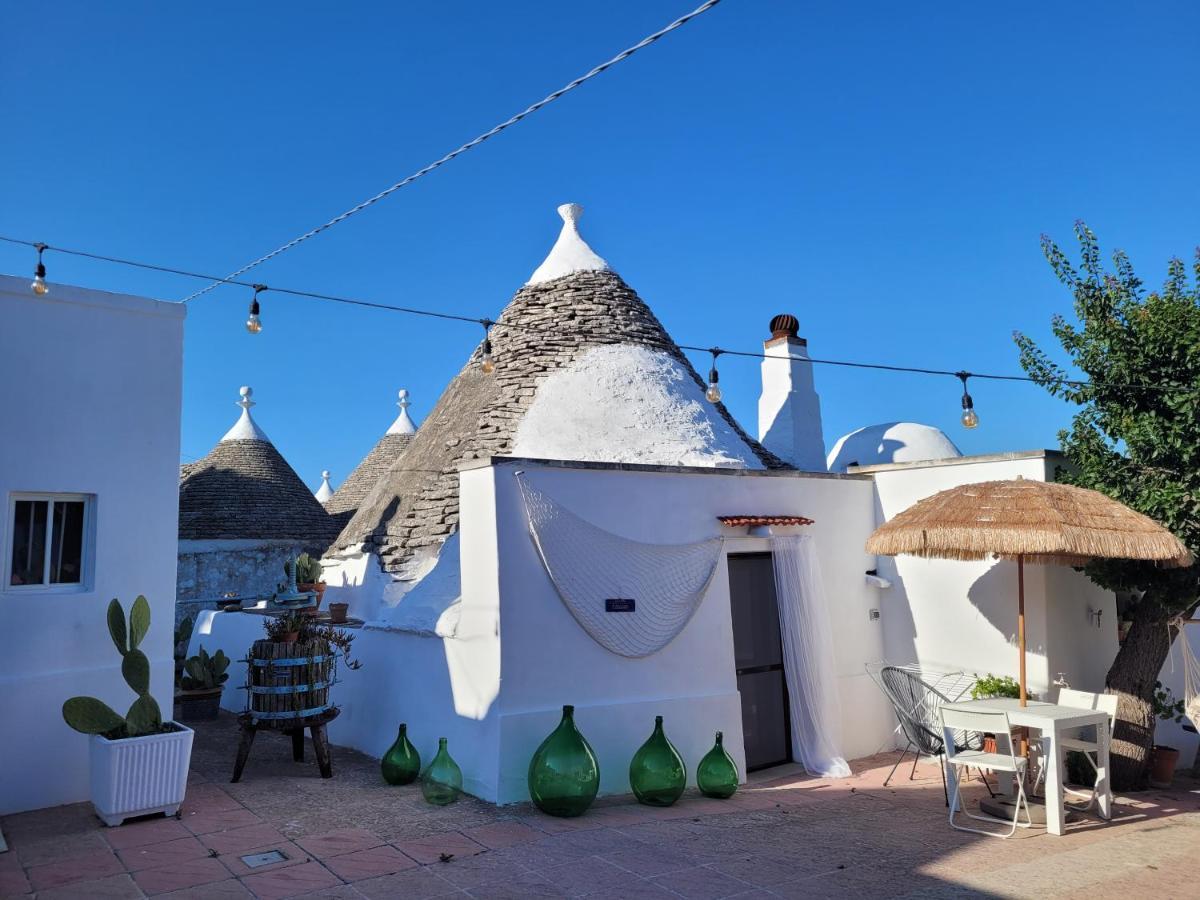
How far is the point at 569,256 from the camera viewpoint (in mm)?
12438

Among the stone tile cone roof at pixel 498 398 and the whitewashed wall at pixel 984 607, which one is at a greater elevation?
the stone tile cone roof at pixel 498 398

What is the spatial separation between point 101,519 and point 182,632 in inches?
262

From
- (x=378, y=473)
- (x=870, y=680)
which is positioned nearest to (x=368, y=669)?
(x=870, y=680)

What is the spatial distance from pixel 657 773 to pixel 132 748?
12.2 ft

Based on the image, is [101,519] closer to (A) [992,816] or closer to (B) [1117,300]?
(A) [992,816]

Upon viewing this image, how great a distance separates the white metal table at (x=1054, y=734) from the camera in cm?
639

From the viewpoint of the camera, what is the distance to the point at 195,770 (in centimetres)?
784

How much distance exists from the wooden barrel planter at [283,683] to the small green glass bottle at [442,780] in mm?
1297

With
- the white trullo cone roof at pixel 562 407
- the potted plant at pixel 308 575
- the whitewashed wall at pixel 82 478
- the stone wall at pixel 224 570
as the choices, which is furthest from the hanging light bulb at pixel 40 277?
the stone wall at pixel 224 570

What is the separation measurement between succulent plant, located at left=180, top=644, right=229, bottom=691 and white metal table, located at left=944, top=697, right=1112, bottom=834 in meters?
8.43

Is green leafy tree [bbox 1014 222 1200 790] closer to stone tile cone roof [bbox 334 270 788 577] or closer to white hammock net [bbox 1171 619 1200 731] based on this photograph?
white hammock net [bbox 1171 619 1200 731]

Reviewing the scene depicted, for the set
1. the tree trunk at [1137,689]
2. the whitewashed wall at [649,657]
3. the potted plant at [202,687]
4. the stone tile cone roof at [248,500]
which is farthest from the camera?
the stone tile cone roof at [248,500]

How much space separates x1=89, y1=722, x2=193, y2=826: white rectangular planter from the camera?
19.9ft

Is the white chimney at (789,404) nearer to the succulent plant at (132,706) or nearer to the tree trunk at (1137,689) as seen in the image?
the tree trunk at (1137,689)
